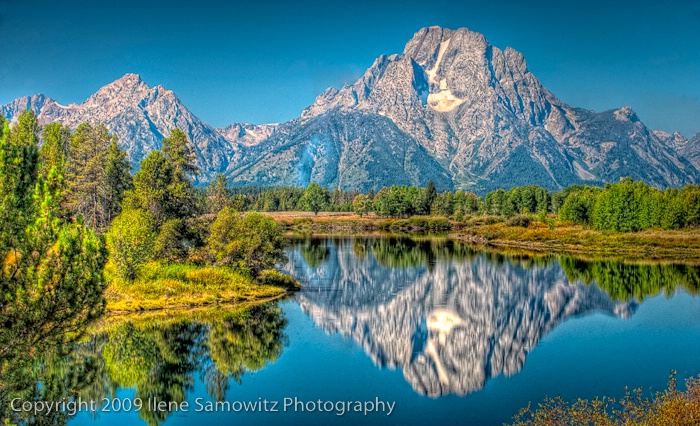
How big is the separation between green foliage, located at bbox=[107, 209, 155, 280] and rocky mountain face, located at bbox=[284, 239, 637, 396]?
59.8 feet

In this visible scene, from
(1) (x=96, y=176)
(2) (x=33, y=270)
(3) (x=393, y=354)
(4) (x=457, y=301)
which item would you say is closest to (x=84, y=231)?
(2) (x=33, y=270)

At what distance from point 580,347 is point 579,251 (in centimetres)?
8380

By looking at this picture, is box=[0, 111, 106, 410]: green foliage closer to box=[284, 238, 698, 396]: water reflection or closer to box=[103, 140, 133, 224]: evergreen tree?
box=[284, 238, 698, 396]: water reflection

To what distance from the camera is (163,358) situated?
4069 centimetres

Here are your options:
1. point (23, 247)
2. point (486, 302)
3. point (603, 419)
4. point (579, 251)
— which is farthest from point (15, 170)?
point (579, 251)

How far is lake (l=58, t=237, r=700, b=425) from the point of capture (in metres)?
32.7

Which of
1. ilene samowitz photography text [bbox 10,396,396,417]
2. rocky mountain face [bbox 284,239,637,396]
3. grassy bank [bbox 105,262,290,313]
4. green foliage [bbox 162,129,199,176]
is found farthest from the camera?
green foliage [bbox 162,129,199,176]

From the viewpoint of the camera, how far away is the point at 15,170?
18672 millimetres

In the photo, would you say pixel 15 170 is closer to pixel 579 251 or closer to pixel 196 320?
pixel 196 320

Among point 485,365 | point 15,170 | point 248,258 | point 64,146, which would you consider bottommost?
point 485,365

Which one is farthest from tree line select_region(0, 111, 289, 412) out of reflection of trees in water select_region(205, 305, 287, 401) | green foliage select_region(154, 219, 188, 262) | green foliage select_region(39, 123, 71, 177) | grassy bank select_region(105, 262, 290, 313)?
reflection of trees in water select_region(205, 305, 287, 401)

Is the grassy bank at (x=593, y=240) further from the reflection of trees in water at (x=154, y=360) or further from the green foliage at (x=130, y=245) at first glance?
the reflection of trees in water at (x=154, y=360)

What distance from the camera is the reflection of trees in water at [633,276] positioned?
7144 cm

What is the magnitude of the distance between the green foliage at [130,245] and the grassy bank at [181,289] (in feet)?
3.80
